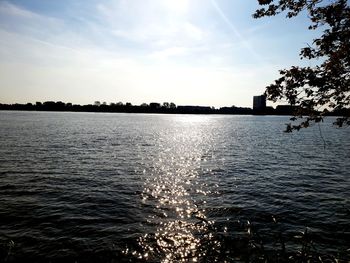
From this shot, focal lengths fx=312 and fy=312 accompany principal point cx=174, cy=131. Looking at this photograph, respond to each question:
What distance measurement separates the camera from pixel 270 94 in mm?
13000

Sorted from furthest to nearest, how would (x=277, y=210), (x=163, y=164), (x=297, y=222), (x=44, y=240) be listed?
(x=163, y=164), (x=277, y=210), (x=297, y=222), (x=44, y=240)

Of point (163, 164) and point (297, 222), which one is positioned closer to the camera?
point (297, 222)

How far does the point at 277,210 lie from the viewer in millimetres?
24516

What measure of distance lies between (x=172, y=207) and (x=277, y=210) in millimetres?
8277

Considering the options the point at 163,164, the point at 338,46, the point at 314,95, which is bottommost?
the point at 163,164

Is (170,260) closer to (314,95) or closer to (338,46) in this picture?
(314,95)

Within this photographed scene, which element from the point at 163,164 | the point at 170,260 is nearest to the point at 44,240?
the point at 170,260

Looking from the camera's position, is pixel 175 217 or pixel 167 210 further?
pixel 167 210

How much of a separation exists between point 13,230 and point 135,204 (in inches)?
355

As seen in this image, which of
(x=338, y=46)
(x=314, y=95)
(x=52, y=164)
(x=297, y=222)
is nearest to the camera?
(x=338, y=46)

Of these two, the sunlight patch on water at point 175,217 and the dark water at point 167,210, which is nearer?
the dark water at point 167,210

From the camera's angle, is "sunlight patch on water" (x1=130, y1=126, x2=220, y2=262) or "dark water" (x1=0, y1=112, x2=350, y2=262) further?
"sunlight patch on water" (x1=130, y1=126, x2=220, y2=262)

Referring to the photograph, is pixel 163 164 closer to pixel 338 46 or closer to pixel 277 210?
pixel 277 210

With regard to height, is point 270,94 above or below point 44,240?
above
